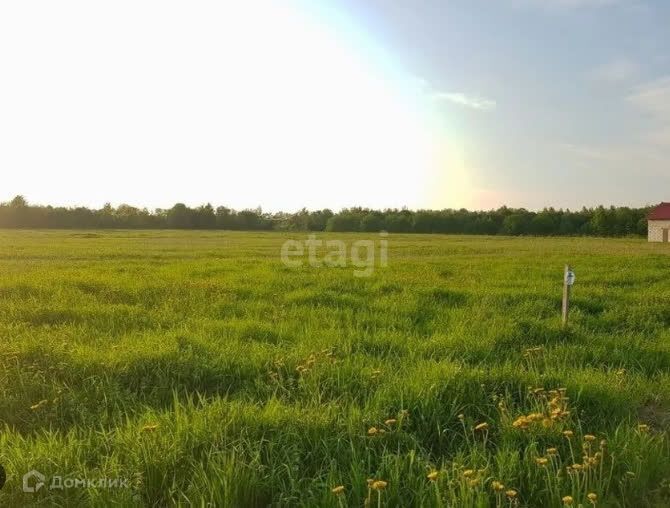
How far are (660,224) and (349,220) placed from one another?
48.8 m

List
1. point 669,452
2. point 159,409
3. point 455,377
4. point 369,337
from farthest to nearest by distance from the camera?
1. point 369,337
2. point 455,377
3. point 159,409
4. point 669,452

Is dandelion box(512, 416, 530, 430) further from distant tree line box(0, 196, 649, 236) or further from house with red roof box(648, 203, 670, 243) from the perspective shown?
distant tree line box(0, 196, 649, 236)

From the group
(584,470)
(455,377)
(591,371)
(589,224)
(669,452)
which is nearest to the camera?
(584,470)

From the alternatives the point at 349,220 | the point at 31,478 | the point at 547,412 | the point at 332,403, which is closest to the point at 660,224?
the point at 349,220

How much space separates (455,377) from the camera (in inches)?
210

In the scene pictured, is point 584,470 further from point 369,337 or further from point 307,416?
point 369,337

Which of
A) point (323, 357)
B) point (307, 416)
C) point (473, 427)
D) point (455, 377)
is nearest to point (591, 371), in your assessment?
point (455, 377)

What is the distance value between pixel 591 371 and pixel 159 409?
14.9 feet

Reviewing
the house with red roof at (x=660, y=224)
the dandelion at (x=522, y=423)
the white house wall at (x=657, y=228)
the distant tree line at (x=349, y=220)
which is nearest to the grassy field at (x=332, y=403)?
the dandelion at (x=522, y=423)

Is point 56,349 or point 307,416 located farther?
point 56,349

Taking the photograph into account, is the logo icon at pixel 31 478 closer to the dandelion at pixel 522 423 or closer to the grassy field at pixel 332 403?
the grassy field at pixel 332 403

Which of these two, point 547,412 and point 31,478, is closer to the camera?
point 31,478

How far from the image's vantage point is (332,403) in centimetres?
479

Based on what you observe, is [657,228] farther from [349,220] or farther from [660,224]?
[349,220]
